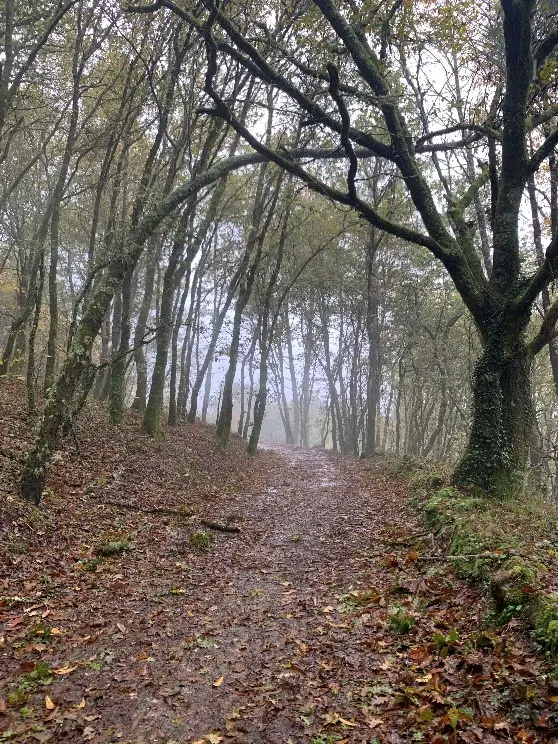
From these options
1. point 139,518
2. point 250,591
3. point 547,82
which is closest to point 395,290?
point 547,82

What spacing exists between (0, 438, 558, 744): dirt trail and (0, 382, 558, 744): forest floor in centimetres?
2

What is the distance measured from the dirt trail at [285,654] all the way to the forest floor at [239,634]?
0.02m

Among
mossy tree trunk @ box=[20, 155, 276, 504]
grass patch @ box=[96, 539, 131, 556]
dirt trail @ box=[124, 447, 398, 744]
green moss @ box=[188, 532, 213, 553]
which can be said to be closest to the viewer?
dirt trail @ box=[124, 447, 398, 744]

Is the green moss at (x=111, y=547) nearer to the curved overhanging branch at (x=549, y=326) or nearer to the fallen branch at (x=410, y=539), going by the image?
the fallen branch at (x=410, y=539)

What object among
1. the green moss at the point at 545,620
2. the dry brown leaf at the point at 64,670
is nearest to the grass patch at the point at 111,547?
the dry brown leaf at the point at 64,670

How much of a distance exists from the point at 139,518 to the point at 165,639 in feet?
13.2

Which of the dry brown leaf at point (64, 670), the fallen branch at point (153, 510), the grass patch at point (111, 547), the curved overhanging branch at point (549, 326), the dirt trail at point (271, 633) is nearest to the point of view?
the dirt trail at point (271, 633)

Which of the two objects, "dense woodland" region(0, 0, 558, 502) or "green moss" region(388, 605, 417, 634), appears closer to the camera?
"green moss" region(388, 605, 417, 634)

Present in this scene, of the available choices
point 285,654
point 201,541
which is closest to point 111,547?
point 201,541

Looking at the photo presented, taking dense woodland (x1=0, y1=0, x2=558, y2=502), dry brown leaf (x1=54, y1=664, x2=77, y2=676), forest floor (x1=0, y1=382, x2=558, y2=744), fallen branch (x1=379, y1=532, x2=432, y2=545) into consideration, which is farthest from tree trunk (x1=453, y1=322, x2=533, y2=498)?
dry brown leaf (x1=54, y1=664, x2=77, y2=676)

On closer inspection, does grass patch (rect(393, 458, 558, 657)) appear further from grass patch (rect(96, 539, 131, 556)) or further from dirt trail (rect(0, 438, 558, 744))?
grass patch (rect(96, 539, 131, 556))

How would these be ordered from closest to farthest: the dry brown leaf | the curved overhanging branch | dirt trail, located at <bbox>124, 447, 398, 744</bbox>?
dirt trail, located at <bbox>124, 447, 398, 744</bbox> < the dry brown leaf < the curved overhanging branch

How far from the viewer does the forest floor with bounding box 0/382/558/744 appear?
12.7 ft

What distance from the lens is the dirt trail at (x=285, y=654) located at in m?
3.82
